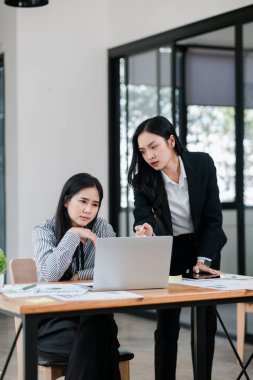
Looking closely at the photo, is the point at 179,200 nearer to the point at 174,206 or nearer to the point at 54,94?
the point at 174,206

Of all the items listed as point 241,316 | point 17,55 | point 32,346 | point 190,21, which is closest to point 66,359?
point 32,346

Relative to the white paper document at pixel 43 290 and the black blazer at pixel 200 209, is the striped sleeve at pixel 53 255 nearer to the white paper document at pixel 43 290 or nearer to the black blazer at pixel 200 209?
the white paper document at pixel 43 290

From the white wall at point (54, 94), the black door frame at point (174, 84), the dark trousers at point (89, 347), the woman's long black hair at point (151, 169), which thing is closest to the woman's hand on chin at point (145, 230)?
the woman's long black hair at point (151, 169)

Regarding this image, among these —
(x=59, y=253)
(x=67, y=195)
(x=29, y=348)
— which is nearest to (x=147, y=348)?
(x=67, y=195)

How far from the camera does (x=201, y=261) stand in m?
Answer: 3.69

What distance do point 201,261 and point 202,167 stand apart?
1.48 feet

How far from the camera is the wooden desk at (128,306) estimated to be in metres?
2.56

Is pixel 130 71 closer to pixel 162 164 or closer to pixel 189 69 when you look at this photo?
pixel 189 69

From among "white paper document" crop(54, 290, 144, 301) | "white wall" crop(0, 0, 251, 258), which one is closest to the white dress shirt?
"white paper document" crop(54, 290, 144, 301)

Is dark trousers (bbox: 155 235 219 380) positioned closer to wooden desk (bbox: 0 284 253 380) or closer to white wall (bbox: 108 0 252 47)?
wooden desk (bbox: 0 284 253 380)

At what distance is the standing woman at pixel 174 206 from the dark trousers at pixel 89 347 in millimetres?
615

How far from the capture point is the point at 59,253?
11.3ft

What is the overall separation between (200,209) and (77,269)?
25.3 inches

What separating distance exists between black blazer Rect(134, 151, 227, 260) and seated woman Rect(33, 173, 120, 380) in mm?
222
